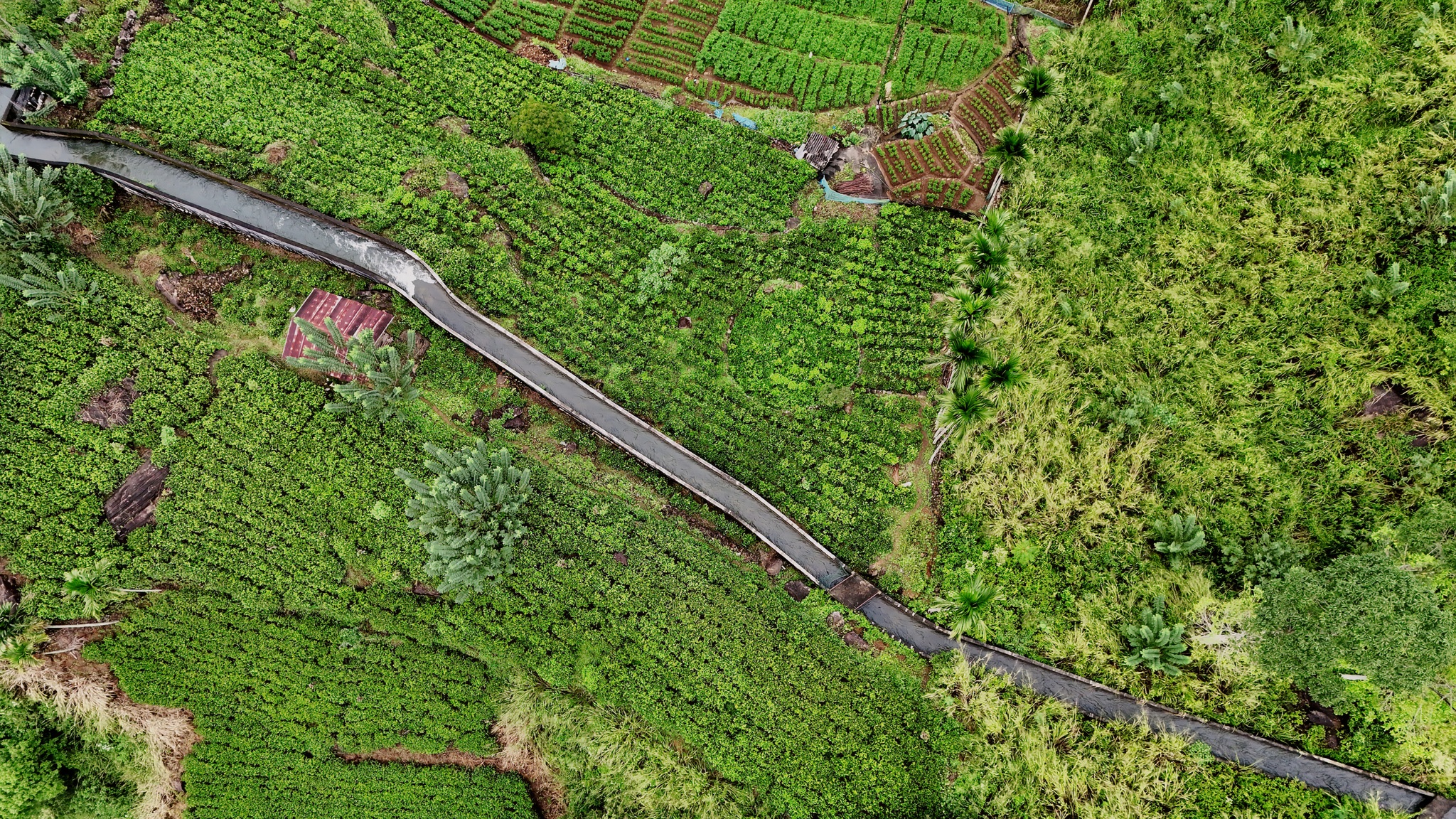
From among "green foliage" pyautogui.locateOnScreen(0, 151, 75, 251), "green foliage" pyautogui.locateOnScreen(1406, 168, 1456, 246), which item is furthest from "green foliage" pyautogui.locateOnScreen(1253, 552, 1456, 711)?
"green foliage" pyautogui.locateOnScreen(0, 151, 75, 251)

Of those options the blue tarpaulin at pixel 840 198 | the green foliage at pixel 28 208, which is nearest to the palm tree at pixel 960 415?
the blue tarpaulin at pixel 840 198

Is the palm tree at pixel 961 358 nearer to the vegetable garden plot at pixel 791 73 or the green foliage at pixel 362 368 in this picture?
the vegetable garden plot at pixel 791 73

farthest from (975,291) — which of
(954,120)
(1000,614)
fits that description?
(1000,614)

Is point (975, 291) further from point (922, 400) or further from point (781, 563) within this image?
point (781, 563)

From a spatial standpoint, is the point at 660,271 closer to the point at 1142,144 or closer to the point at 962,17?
the point at 962,17

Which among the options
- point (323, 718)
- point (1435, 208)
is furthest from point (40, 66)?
point (1435, 208)

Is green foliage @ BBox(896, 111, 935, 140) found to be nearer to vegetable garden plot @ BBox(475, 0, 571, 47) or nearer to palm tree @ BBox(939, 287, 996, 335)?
palm tree @ BBox(939, 287, 996, 335)
